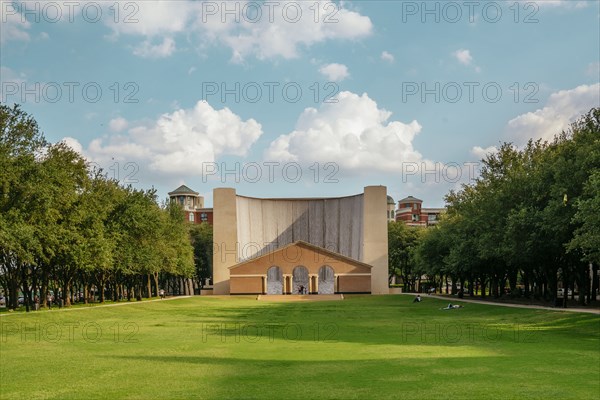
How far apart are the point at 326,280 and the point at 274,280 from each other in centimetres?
866

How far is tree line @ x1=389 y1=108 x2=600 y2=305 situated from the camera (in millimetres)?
40312

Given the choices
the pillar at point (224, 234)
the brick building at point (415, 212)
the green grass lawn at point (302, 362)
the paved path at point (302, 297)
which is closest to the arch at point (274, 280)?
the paved path at point (302, 297)

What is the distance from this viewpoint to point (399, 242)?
124m

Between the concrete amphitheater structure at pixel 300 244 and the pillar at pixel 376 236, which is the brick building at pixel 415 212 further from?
the pillar at pixel 376 236

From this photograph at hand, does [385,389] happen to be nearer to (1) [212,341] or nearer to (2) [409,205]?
(1) [212,341]

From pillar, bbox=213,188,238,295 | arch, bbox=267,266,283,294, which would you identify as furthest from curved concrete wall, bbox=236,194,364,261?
arch, bbox=267,266,283,294

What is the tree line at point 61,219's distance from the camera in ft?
144

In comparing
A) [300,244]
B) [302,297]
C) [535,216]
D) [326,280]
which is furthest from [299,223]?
[535,216]

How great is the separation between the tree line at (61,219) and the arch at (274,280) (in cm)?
3141

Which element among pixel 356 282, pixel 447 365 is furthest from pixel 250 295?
pixel 447 365

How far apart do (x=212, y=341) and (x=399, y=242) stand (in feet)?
326

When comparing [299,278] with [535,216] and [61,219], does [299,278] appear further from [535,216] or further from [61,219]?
[535,216]

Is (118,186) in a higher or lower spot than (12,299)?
higher

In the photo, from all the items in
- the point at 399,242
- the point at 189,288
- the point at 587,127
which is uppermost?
the point at 587,127
